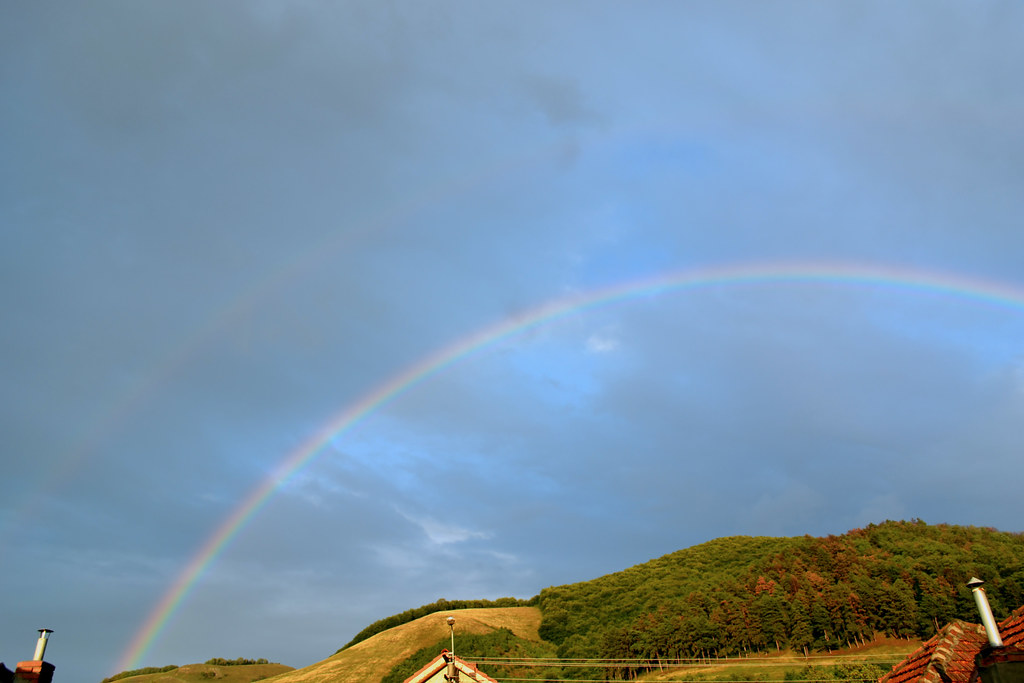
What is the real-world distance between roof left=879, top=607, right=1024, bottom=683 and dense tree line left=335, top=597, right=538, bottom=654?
11836 cm

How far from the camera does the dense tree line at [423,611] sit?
130 meters

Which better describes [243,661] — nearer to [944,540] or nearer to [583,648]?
[583,648]

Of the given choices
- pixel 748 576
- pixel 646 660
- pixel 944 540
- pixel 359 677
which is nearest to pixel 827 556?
pixel 748 576

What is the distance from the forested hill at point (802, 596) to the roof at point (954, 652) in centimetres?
7364

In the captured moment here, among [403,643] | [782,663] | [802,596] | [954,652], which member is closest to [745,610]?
[802,596]

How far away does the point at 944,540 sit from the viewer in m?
111

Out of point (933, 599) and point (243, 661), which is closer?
point (933, 599)

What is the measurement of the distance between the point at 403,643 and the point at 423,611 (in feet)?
84.0

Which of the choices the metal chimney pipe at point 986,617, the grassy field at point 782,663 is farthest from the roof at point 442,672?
the grassy field at point 782,663

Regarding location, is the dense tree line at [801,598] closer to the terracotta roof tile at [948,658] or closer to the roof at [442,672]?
the roof at [442,672]

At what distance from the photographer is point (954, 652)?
66.4 ft

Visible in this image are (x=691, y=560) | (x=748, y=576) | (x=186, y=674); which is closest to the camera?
(x=748, y=576)

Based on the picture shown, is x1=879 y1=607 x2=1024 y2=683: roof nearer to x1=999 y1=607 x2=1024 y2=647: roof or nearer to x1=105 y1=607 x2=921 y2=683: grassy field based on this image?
x1=999 y1=607 x2=1024 y2=647: roof

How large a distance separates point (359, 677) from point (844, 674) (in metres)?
62.3
